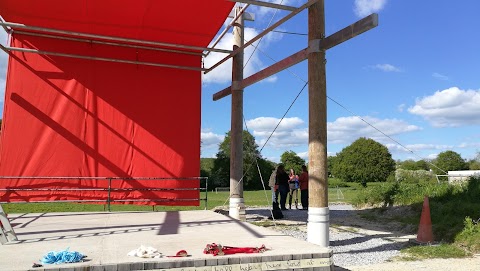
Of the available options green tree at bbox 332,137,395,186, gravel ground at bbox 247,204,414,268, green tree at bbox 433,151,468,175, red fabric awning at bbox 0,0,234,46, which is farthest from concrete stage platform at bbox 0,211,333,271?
green tree at bbox 433,151,468,175

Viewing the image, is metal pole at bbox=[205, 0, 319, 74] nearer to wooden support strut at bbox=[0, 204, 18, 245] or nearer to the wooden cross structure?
the wooden cross structure

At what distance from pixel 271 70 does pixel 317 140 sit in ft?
8.40

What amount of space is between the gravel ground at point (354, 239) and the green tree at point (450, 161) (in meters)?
88.3

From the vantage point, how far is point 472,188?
12.6m

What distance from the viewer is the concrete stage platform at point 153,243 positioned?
186 inches

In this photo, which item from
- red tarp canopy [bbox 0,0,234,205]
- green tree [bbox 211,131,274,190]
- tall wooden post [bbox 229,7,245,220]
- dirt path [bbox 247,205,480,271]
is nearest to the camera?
dirt path [bbox 247,205,480,271]

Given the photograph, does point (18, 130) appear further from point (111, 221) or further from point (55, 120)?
point (111, 221)

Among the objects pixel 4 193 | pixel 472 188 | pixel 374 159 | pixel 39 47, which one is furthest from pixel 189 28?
pixel 374 159

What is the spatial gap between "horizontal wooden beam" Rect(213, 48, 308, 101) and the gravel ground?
3.91 meters

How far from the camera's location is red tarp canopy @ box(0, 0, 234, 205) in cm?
993

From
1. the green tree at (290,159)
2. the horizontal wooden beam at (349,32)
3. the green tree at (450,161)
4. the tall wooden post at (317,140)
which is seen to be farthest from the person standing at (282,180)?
the green tree at (450,161)

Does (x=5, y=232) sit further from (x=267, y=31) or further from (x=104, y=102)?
(x=267, y=31)

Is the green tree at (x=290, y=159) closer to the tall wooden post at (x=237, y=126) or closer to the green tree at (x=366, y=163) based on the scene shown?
the green tree at (x=366, y=163)

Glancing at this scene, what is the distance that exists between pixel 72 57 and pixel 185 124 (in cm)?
357
